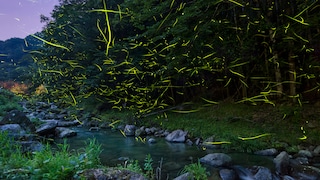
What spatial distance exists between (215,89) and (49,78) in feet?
30.7

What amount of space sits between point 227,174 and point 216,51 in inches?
144

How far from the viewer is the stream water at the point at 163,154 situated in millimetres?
4723

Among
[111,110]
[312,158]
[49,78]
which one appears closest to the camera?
[312,158]

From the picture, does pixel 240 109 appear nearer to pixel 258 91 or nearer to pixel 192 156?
pixel 258 91

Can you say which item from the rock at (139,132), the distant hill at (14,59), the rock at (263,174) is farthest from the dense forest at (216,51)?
the distant hill at (14,59)

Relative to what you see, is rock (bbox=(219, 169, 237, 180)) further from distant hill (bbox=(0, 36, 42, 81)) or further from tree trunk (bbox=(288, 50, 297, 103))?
distant hill (bbox=(0, 36, 42, 81))

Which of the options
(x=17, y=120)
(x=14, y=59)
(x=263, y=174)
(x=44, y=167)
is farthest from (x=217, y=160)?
(x=14, y=59)

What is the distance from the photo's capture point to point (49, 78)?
14.1 meters

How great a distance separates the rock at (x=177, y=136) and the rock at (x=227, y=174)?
2672 millimetres

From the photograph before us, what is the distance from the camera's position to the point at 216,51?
22.6 ft

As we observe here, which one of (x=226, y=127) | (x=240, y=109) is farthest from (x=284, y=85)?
(x=226, y=127)

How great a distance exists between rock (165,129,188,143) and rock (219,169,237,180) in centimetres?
267

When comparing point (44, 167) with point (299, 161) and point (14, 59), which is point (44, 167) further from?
point (14, 59)

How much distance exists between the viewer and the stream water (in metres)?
4.72
